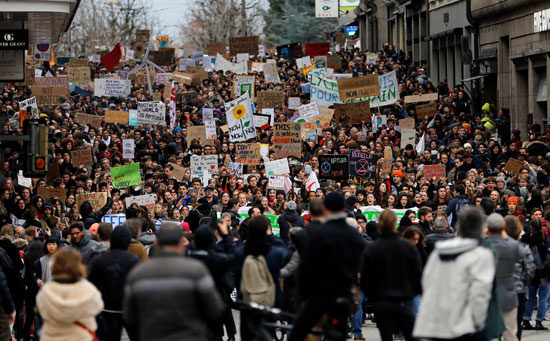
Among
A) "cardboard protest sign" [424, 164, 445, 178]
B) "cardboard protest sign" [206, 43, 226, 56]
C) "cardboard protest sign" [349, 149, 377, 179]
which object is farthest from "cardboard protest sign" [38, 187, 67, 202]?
"cardboard protest sign" [206, 43, 226, 56]

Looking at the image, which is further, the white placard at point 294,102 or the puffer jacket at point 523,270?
the white placard at point 294,102

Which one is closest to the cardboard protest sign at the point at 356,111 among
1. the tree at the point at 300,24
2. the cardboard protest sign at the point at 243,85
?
the cardboard protest sign at the point at 243,85

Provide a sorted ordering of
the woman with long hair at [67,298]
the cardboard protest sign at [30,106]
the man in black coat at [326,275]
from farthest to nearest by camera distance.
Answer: the cardboard protest sign at [30,106], the man in black coat at [326,275], the woman with long hair at [67,298]

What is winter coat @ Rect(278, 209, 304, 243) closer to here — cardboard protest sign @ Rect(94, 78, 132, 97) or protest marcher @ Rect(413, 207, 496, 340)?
protest marcher @ Rect(413, 207, 496, 340)

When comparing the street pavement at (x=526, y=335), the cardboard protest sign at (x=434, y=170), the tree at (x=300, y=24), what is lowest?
the street pavement at (x=526, y=335)

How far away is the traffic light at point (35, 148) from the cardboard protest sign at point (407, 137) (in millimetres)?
10874

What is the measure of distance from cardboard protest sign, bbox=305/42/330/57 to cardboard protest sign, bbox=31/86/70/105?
14.6 meters

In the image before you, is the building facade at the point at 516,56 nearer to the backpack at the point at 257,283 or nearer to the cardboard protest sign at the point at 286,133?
the cardboard protest sign at the point at 286,133

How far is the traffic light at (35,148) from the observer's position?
1524 cm

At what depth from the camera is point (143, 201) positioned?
18.0 m

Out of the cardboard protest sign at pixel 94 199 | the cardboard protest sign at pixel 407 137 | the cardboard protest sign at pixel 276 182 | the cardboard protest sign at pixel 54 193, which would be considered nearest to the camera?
the cardboard protest sign at pixel 94 199

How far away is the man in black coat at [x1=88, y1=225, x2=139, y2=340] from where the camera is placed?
33.6 ft

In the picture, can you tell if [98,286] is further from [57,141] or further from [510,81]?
[510,81]

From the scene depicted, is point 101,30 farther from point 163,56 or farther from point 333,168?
point 333,168
